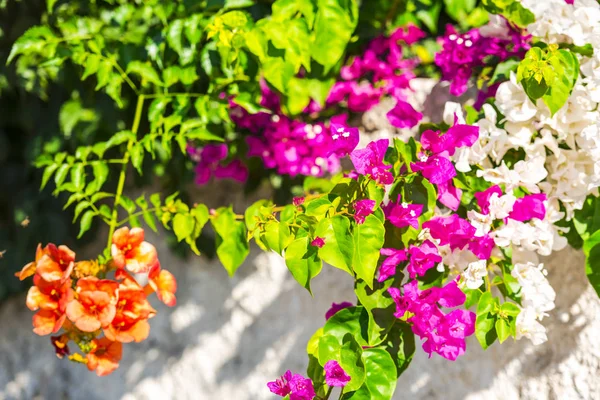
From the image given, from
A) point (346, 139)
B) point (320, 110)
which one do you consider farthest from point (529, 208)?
point (320, 110)

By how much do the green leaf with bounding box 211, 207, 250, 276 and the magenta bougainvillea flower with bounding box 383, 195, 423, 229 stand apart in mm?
397

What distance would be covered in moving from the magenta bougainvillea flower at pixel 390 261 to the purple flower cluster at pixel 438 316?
0.03m

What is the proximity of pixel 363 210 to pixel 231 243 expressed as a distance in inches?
17.9

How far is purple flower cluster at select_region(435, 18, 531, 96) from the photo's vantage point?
1.32 meters

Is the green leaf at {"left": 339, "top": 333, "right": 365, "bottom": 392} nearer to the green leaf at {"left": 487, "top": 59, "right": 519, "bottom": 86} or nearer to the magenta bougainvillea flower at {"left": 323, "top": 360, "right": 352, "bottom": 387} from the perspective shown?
the magenta bougainvillea flower at {"left": 323, "top": 360, "right": 352, "bottom": 387}

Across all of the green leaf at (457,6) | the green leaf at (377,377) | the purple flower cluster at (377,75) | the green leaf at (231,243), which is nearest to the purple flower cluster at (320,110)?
the purple flower cluster at (377,75)

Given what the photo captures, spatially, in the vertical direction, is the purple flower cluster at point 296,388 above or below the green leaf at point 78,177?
below

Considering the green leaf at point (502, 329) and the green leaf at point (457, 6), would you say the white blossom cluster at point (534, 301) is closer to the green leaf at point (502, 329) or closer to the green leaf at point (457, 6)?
the green leaf at point (502, 329)

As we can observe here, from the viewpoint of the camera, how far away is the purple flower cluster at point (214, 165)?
1.64 m

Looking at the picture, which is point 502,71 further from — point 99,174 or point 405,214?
point 99,174

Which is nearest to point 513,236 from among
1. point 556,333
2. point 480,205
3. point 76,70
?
point 480,205

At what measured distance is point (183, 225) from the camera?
52.3 inches

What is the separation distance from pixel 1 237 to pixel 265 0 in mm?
1185

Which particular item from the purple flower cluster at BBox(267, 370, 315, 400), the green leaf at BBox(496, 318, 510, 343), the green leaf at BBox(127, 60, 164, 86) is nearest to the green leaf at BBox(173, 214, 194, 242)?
the green leaf at BBox(127, 60, 164, 86)
